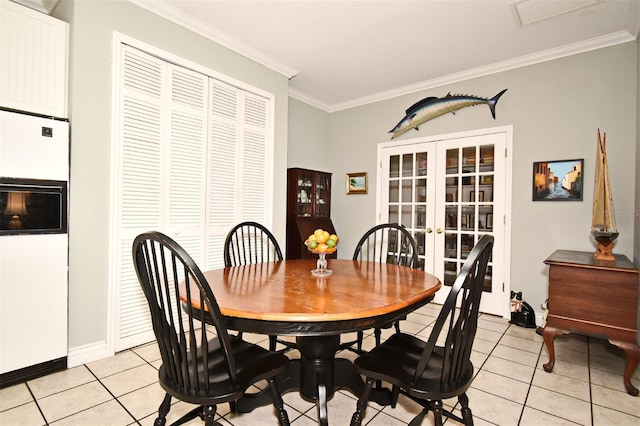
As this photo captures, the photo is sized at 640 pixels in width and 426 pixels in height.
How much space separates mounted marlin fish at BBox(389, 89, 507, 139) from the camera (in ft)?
12.0

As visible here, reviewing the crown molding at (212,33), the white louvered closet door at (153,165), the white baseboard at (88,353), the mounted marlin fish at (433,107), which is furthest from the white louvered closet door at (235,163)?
the mounted marlin fish at (433,107)

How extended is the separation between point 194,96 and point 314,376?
100 inches

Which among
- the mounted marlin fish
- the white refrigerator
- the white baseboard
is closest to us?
the white refrigerator

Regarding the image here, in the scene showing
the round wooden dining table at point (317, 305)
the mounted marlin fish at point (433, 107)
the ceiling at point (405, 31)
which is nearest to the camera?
the round wooden dining table at point (317, 305)

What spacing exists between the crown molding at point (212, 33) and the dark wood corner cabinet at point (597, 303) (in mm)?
3220

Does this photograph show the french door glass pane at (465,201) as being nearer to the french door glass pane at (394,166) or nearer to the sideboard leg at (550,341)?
the french door glass pane at (394,166)

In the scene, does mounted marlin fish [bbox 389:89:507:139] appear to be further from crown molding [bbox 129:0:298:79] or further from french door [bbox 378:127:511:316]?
crown molding [bbox 129:0:298:79]

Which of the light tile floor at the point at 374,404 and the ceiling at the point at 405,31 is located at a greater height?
the ceiling at the point at 405,31

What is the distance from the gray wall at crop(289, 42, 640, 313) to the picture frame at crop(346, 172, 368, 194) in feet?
3.58

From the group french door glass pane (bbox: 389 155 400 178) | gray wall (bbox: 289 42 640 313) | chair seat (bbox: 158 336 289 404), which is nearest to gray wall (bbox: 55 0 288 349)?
chair seat (bbox: 158 336 289 404)

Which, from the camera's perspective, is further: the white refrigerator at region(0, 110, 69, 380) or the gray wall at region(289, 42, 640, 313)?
the gray wall at region(289, 42, 640, 313)

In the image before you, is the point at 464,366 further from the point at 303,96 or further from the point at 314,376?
the point at 303,96

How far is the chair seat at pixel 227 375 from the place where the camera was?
1.19 meters

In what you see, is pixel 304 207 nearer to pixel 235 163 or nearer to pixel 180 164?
pixel 235 163
